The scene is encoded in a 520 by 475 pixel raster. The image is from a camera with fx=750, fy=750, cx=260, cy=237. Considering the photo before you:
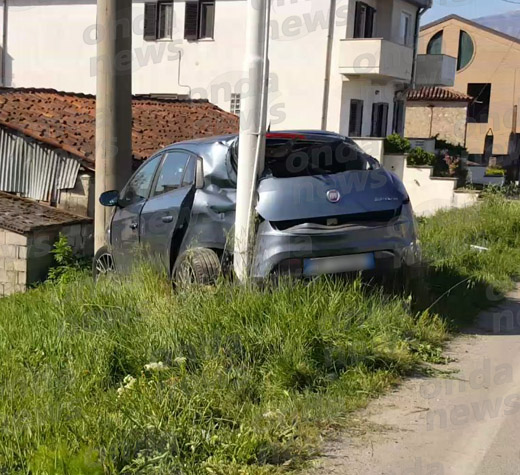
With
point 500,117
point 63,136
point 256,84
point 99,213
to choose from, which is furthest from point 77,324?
point 500,117

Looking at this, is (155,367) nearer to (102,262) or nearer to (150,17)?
(102,262)

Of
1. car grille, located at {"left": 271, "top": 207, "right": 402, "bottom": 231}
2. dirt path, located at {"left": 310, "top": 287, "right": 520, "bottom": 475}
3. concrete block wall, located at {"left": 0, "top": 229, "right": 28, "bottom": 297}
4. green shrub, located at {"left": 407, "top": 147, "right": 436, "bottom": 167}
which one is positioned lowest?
concrete block wall, located at {"left": 0, "top": 229, "right": 28, "bottom": 297}

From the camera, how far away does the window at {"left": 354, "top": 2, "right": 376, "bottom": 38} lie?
26.7 m

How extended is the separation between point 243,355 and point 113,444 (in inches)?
62.3

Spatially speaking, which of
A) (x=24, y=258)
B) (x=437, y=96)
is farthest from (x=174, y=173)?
(x=437, y=96)

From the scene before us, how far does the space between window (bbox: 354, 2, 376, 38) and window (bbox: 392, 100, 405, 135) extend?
3.54 meters

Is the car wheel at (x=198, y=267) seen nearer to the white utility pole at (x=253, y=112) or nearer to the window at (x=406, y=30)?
the white utility pole at (x=253, y=112)

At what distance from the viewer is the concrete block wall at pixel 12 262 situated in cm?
1297

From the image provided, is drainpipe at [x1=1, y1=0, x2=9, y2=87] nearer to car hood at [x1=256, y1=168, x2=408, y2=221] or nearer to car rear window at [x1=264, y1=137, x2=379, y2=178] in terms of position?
car rear window at [x1=264, y1=137, x2=379, y2=178]

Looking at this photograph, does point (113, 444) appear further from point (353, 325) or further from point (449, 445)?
point (353, 325)

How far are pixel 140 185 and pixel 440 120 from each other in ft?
109

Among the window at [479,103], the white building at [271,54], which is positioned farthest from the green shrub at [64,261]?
the window at [479,103]

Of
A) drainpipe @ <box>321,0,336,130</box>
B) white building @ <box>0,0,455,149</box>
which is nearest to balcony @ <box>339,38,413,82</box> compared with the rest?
white building @ <box>0,0,455,149</box>

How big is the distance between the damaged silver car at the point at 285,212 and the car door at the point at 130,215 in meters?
0.05
